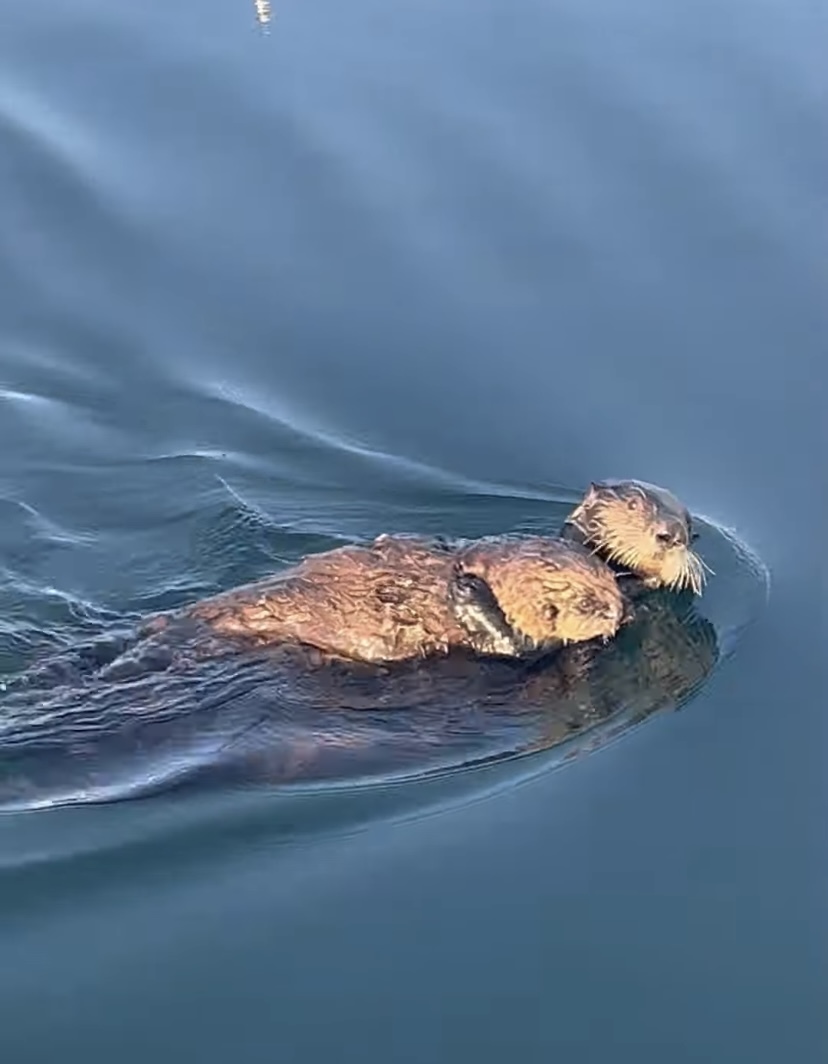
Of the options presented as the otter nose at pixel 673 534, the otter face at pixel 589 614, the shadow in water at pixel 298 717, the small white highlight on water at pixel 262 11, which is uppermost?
the small white highlight on water at pixel 262 11

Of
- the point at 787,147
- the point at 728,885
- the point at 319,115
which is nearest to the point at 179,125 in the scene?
the point at 319,115

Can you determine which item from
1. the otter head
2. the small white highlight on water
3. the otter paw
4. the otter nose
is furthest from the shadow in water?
the small white highlight on water

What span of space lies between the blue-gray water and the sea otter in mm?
572

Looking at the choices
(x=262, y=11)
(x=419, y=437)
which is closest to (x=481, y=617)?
A: (x=419, y=437)

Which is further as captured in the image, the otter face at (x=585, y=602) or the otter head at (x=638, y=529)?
the otter head at (x=638, y=529)

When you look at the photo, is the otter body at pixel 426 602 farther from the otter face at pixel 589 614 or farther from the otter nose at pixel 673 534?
the otter nose at pixel 673 534

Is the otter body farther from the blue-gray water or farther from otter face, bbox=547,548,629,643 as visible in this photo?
the blue-gray water

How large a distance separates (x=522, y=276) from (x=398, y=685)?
12.7 feet

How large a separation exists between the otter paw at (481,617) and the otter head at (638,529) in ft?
1.86

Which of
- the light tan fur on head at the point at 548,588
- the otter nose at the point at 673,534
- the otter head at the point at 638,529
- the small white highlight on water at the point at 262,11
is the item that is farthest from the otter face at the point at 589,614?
the small white highlight on water at the point at 262,11

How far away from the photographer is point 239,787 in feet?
27.0

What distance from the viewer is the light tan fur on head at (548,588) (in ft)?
29.6

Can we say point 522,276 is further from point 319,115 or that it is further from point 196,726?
point 196,726

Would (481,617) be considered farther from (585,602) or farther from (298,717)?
(298,717)
